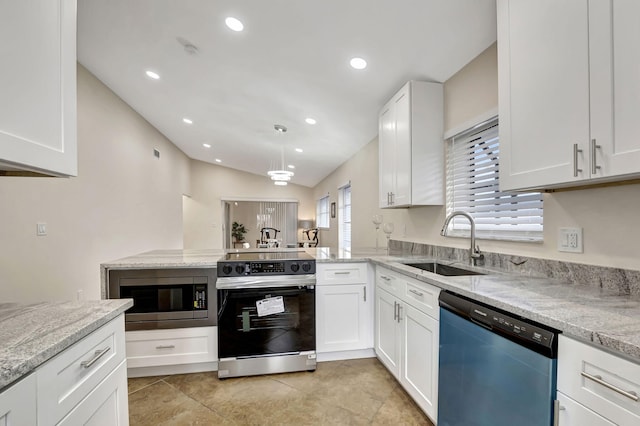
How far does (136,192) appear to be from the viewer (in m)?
4.86

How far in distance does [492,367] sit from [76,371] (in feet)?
4.83

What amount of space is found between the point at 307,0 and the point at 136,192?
4.42 metres

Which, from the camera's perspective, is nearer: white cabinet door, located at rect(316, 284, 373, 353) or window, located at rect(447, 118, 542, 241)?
window, located at rect(447, 118, 542, 241)

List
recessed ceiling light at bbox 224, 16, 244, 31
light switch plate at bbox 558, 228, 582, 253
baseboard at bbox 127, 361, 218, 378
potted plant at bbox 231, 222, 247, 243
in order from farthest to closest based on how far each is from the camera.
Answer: potted plant at bbox 231, 222, 247, 243 < baseboard at bbox 127, 361, 218, 378 < recessed ceiling light at bbox 224, 16, 244, 31 < light switch plate at bbox 558, 228, 582, 253

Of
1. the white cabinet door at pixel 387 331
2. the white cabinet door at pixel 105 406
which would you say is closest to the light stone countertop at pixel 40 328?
the white cabinet door at pixel 105 406

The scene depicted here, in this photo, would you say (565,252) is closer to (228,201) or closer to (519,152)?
(519,152)

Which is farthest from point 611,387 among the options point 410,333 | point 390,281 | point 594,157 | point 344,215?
point 344,215

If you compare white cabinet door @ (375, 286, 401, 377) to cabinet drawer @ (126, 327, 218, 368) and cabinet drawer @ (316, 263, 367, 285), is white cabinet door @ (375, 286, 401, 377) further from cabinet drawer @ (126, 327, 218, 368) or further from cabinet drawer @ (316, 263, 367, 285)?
cabinet drawer @ (126, 327, 218, 368)

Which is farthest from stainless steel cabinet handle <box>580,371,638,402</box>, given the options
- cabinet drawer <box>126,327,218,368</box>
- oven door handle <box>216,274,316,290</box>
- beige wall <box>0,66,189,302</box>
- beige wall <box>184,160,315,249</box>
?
beige wall <box>184,160,315,249</box>

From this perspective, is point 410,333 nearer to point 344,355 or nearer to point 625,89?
point 344,355

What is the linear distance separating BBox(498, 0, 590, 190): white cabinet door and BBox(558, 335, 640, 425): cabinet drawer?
2.18ft

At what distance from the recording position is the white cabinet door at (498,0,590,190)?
111 cm

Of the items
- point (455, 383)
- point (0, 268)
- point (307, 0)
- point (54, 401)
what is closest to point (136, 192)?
point (0, 268)

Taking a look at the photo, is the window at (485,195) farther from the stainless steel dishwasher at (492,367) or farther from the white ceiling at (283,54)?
the stainless steel dishwasher at (492,367)
